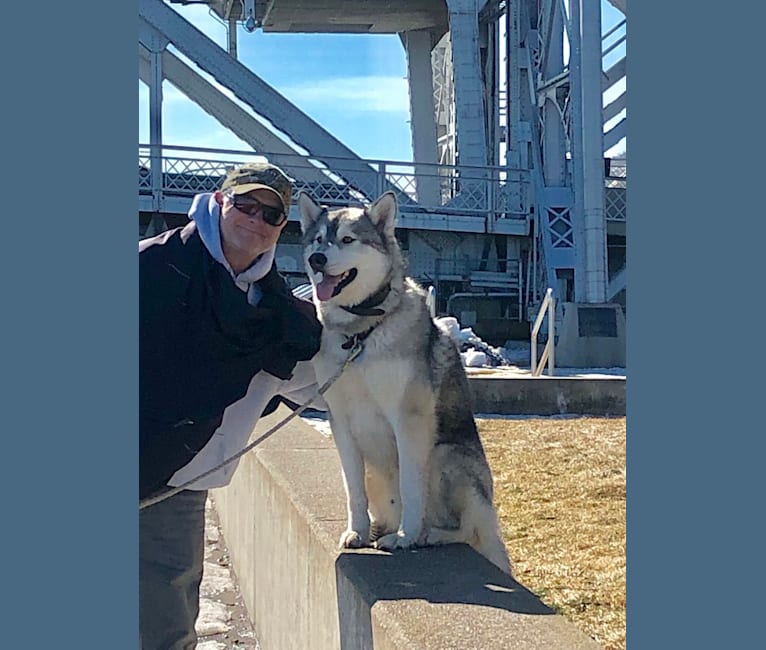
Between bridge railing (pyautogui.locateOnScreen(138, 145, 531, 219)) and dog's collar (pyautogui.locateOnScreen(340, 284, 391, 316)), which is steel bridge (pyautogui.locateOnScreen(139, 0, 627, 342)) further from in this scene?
dog's collar (pyautogui.locateOnScreen(340, 284, 391, 316))

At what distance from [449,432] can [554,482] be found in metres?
3.09

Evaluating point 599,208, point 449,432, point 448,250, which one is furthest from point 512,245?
point 449,432

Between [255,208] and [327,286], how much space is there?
1.72ft

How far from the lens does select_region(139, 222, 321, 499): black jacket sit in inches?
98.0

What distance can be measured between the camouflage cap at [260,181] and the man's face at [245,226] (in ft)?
0.05

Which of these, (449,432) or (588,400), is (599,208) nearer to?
(588,400)

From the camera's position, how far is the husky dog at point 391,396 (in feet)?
9.64

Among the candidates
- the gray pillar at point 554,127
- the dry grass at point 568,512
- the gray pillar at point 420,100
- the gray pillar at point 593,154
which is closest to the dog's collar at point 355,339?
the dry grass at point 568,512

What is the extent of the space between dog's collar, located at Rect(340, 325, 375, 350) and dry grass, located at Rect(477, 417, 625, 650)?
1.31 meters

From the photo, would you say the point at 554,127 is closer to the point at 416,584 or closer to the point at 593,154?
the point at 593,154

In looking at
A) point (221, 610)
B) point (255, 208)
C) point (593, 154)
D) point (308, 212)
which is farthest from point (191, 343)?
point (593, 154)

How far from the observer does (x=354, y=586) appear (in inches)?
102

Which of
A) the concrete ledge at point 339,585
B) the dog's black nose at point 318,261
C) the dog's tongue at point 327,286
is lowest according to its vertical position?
the concrete ledge at point 339,585

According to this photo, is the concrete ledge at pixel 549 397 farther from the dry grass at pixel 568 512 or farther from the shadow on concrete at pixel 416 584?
the shadow on concrete at pixel 416 584
